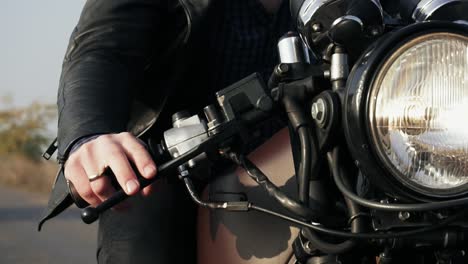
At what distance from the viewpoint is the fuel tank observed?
171 centimetres

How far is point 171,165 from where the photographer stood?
154 cm

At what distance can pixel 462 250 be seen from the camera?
4.83 ft

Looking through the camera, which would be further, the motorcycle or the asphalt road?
the asphalt road

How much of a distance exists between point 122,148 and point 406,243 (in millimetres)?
497

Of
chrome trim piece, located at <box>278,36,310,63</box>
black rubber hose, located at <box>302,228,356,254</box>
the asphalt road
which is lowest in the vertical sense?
the asphalt road

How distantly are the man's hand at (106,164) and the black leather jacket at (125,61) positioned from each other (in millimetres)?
Result: 91

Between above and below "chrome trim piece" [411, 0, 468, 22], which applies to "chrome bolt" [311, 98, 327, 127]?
below

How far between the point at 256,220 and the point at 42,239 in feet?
21.6

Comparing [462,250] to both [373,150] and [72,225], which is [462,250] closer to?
[373,150]

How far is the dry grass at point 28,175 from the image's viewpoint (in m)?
13.6

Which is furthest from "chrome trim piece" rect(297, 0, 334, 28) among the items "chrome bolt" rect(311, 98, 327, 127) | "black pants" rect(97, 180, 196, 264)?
"black pants" rect(97, 180, 196, 264)

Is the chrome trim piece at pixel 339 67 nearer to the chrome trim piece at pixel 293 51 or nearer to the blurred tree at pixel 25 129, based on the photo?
the chrome trim piece at pixel 293 51

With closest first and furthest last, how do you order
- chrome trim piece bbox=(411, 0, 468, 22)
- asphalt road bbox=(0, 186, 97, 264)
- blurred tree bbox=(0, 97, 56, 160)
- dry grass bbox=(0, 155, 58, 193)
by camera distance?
chrome trim piece bbox=(411, 0, 468, 22) < asphalt road bbox=(0, 186, 97, 264) < dry grass bbox=(0, 155, 58, 193) < blurred tree bbox=(0, 97, 56, 160)

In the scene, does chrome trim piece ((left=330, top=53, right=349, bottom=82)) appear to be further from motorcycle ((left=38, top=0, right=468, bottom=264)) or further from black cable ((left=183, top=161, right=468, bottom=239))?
black cable ((left=183, top=161, right=468, bottom=239))
